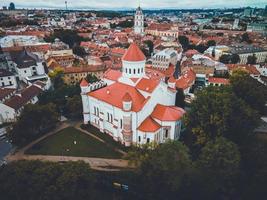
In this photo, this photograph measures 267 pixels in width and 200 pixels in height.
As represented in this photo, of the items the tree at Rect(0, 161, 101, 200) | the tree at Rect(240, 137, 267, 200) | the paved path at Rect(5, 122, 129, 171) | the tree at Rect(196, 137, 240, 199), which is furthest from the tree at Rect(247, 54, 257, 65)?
the tree at Rect(0, 161, 101, 200)

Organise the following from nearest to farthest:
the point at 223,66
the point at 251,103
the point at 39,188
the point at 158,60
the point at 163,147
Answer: the point at 39,188 < the point at 163,147 < the point at 251,103 < the point at 223,66 < the point at 158,60

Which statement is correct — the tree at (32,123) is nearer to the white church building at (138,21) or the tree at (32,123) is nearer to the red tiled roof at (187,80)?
the red tiled roof at (187,80)

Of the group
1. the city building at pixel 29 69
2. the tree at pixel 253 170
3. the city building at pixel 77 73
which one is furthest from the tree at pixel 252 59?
the city building at pixel 29 69

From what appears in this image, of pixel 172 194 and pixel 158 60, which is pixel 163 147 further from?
pixel 158 60

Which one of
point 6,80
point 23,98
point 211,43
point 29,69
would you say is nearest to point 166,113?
point 23,98

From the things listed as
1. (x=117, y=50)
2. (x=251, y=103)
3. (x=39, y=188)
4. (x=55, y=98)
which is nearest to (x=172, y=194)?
(x=39, y=188)
